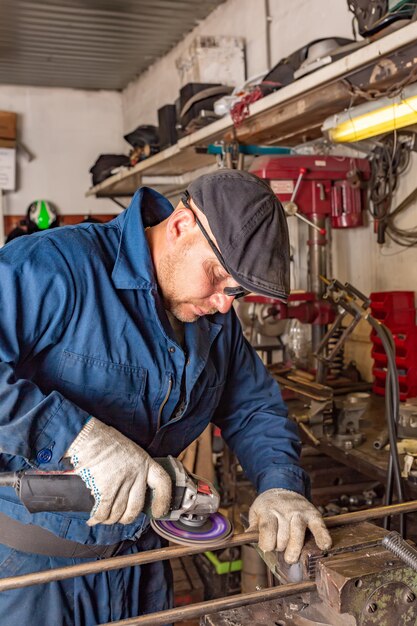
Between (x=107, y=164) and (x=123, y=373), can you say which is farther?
(x=107, y=164)

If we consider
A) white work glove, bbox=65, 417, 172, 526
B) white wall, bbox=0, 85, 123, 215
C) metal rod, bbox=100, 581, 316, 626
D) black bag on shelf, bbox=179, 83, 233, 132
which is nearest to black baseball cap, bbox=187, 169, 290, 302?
white work glove, bbox=65, 417, 172, 526

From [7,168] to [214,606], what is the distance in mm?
4858

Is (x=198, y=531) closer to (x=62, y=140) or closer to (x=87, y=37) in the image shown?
(x=87, y=37)

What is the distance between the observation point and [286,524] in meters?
1.23

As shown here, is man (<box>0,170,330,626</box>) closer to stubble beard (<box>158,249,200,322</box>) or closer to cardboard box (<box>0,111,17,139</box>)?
stubble beard (<box>158,249,200,322</box>)

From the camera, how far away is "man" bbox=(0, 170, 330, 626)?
3.72 ft

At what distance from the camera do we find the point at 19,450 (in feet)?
3.68

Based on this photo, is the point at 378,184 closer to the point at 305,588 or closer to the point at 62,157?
the point at 305,588

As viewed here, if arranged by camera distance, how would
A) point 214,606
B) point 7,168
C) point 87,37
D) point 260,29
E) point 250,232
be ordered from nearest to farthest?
point 214,606 → point 250,232 → point 260,29 → point 87,37 → point 7,168

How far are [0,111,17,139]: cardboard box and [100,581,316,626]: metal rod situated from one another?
4.76 meters

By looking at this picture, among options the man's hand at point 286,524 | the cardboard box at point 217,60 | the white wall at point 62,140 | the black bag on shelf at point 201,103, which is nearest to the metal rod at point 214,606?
the man's hand at point 286,524

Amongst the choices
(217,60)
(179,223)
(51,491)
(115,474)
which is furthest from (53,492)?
(217,60)

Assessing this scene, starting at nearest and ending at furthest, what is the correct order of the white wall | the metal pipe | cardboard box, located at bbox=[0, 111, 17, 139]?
the metal pipe
cardboard box, located at bbox=[0, 111, 17, 139]
the white wall

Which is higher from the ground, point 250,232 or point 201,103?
point 201,103
